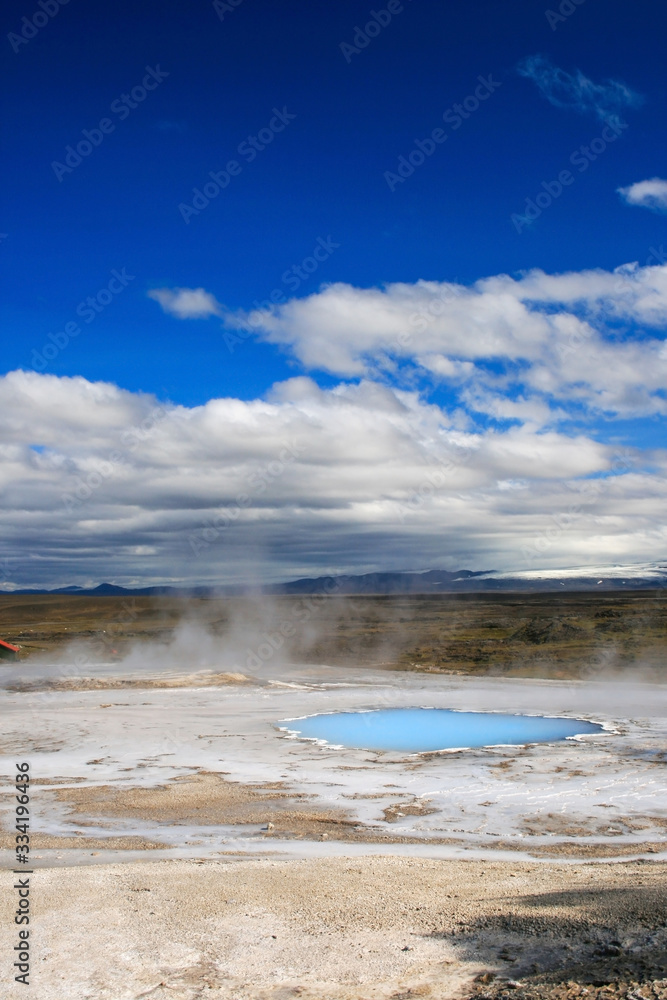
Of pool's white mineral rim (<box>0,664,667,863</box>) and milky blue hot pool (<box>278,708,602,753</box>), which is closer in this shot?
pool's white mineral rim (<box>0,664,667,863</box>)

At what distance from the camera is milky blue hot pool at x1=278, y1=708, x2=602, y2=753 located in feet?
54.5

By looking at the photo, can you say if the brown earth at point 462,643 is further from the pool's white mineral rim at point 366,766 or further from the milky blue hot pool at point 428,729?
the milky blue hot pool at point 428,729

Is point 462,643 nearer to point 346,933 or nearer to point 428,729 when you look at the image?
point 428,729

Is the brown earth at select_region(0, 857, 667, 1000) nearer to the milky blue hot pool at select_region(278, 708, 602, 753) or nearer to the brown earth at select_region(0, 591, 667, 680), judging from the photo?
the milky blue hot pool at select_region(278, 708, 602, 753)

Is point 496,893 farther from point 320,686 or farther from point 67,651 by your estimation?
point 67,651

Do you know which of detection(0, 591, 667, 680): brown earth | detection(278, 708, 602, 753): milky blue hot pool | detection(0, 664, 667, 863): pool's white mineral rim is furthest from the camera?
detection(0, 591, 667, 680): brown earth

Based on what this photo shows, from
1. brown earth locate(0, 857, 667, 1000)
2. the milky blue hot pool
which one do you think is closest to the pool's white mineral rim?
the milky blue hot pool

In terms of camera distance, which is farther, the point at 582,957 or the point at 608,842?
the point at 608,842

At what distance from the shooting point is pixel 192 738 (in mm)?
16922

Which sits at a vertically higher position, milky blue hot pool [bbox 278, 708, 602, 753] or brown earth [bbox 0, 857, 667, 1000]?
brown earth [bbox 0, 857, 667, 1000]

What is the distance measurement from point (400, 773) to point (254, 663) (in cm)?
2396

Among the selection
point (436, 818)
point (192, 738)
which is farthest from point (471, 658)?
point (436, 818)

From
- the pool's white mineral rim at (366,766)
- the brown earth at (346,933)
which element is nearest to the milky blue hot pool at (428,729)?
the pool's white mineral rim at (366,766)

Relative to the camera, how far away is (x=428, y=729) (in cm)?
1884
